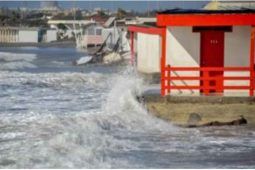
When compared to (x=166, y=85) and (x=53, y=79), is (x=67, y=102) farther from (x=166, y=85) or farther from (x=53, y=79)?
(x=53, y=79)

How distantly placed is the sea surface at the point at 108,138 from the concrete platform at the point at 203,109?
0.42 meters

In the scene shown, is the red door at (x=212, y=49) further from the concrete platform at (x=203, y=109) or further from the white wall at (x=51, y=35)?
the white wall at (x=51, y=35)

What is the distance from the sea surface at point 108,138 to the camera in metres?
14.9

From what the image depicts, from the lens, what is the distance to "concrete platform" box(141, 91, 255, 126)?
20.8 m

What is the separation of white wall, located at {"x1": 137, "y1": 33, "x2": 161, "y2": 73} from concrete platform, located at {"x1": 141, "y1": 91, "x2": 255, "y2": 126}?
12.2m

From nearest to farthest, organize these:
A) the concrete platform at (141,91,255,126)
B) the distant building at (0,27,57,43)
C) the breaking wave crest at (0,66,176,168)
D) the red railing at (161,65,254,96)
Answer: the breaking wave crest at (0,66,176,168) → the concrete platform at (141,91,255,126) → the red railing at (161,65,254,96) → the distant building at (0,27,57,43)

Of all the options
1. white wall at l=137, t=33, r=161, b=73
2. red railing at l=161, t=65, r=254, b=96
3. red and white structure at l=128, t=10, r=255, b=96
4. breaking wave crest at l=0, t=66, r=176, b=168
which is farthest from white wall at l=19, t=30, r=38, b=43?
red railing at l=161, t=65, r=254, b=96

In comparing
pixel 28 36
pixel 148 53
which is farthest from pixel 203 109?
pixel 28 36

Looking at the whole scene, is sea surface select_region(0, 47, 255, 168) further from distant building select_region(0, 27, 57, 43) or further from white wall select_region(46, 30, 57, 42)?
white wall select_region(46, 30, 57, 42)

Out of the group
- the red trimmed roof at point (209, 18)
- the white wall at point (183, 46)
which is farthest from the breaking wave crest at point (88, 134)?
the red trimmed roof at point (209, 18)

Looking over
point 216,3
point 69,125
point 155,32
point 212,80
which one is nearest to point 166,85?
point 212,80

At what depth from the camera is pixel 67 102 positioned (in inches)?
1097

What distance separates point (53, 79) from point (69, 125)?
20.2 m

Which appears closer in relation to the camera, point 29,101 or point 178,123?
point 178,123
